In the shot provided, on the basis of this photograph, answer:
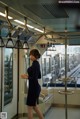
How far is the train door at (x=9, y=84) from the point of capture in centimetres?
585

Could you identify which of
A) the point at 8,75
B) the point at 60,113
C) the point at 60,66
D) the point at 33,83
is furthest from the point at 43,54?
the point at 33,83

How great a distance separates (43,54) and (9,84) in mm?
2015

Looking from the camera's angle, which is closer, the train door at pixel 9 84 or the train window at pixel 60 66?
the train door at pixel 9 84

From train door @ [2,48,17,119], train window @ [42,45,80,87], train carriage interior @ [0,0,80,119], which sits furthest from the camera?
train window @ [42,45,80,87]

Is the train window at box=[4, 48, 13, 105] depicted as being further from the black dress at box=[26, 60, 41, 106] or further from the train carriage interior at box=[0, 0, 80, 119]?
the black dress at box=[26, 60, 41, 106]

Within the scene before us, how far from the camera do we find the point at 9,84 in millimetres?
6098

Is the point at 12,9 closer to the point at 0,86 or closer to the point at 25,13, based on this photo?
the point at 25,13

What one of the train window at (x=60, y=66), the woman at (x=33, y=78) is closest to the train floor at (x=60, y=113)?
the train window at (x=60, y=66)

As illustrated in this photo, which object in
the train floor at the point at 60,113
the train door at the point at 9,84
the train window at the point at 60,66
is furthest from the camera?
the train window at the point at 60,66

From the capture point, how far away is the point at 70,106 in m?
7.74

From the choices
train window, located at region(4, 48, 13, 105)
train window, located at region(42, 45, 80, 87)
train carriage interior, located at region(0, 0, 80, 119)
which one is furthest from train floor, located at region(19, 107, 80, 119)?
train window, located at region(4, 48, 13, 105)

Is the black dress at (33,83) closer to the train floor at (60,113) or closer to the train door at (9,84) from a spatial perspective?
the train door at (9,84)

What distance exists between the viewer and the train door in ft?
19.2

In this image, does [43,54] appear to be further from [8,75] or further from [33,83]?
[33,83]
